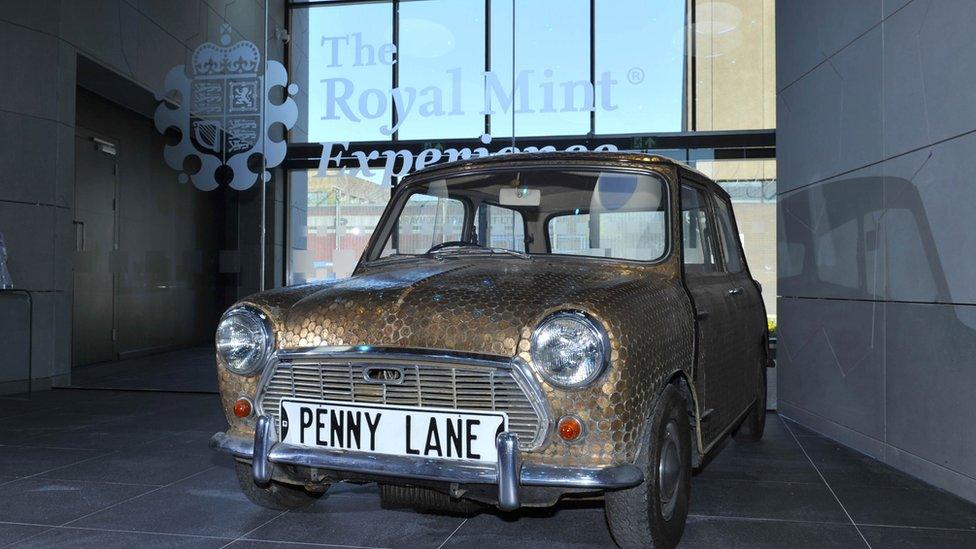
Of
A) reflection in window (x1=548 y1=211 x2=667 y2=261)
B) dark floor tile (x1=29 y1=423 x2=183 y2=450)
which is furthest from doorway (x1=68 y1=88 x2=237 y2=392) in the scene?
reflection in window (x1=548 y1=211 x2=667 y2=261)

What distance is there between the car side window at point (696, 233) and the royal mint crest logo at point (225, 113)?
17.2 ft

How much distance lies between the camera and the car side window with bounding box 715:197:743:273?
4.38 m

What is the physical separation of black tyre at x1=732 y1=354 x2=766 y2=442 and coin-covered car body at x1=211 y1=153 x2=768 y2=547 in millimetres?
1741

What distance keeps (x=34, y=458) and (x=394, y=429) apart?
322 centimetres

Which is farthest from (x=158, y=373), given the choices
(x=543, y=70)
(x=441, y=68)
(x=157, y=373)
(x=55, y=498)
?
(x=543, y=70)

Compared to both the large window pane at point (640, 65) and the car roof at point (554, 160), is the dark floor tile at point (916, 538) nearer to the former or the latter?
the car roof at point (554, 160)

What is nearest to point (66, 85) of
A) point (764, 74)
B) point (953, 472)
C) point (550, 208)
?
point (550, 208)

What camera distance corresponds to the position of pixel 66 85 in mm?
7789

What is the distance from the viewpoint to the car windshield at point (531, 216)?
3488 millimetres

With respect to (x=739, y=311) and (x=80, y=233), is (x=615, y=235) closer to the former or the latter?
(x=739, y=311)

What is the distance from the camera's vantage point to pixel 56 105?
7.70 m

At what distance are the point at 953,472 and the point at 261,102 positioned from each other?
22.5 feet

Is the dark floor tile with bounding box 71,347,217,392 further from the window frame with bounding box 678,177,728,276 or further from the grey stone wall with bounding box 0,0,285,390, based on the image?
the window frame with bounding box 678,177,728,276

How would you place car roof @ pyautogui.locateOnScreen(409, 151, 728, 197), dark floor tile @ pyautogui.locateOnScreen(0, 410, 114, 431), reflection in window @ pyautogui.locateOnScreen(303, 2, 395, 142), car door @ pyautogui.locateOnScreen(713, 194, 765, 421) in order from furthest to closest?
1. reflection in window @ pyautogui.locateOnScreen(303, 2, 395, 142)
2. dark floor tile @ pyautogui.locateOnScreen(0, 410, 114, 431)
3. car door @ pyautogui.locateOnScreen(713, 194, 765, 421)
4. car roof @ pyautogui.locateOnScreen(409, 151, 728, 197)
